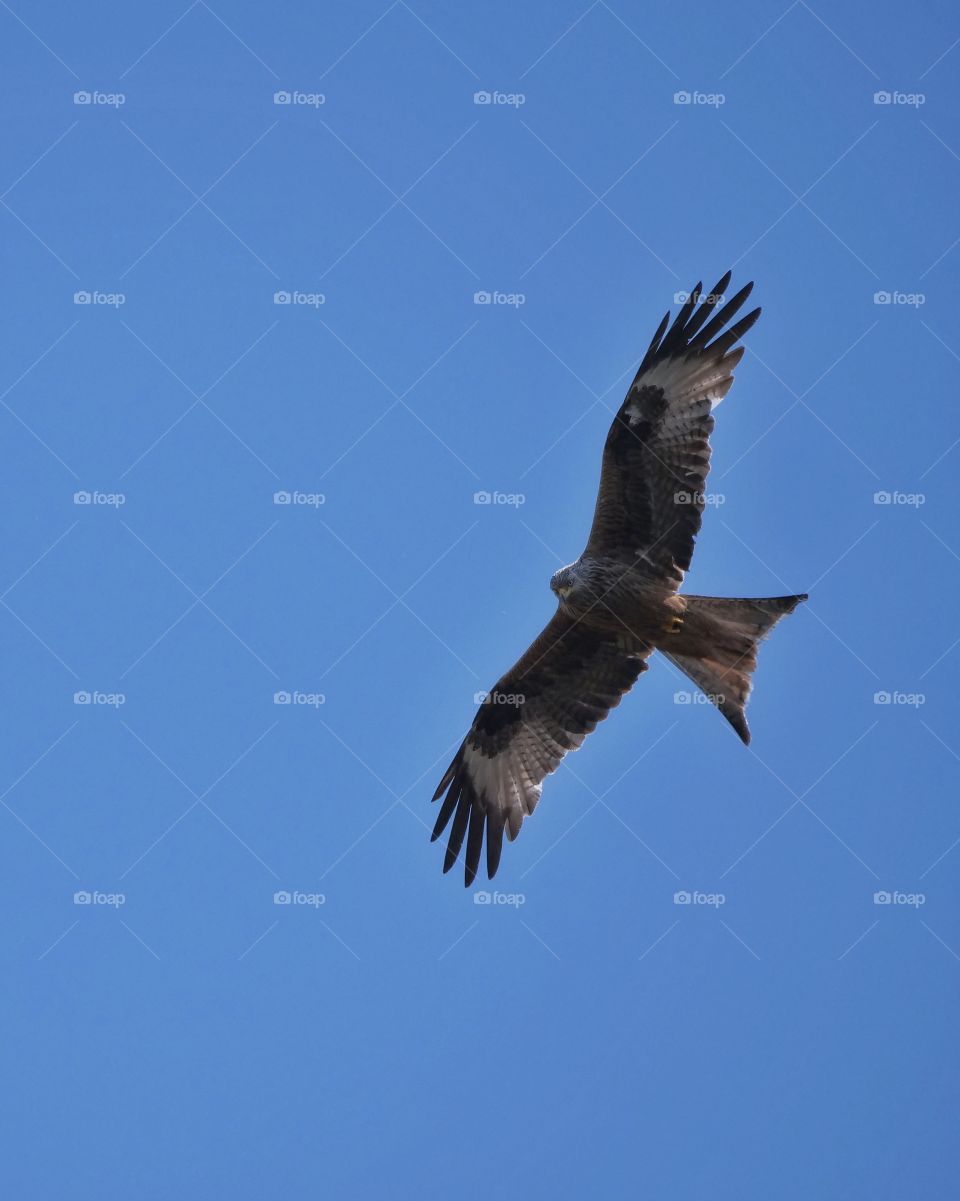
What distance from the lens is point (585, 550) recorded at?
11977mm

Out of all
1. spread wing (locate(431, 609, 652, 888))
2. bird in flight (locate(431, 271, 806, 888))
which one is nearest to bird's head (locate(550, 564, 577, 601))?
bird in flight (locate(431, 271, 806, 888))

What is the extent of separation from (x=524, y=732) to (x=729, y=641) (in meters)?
1.97

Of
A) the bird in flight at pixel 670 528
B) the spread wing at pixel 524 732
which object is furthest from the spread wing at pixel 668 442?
the spread wing at pixel 524 732

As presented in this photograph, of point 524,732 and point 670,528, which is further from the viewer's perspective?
point 524,732

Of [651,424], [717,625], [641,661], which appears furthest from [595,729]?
[651,424]

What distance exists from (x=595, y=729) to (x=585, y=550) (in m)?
1.57

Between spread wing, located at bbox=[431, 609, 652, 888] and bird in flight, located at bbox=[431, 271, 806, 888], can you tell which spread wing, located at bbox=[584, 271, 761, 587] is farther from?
spread wing, located at bbox=[431, 609, 652, 888]

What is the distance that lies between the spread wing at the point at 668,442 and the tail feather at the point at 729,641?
1.11 feet

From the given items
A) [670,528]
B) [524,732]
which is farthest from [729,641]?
[524,732]

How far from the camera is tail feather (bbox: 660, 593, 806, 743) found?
1159cm

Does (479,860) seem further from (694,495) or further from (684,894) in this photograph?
(694,495)

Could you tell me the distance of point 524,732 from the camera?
13.0m

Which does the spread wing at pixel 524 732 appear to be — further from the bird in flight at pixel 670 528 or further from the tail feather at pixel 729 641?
the tail feather at pixel 729 641

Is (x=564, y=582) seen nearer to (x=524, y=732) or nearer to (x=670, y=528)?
(x=670, y=528)
